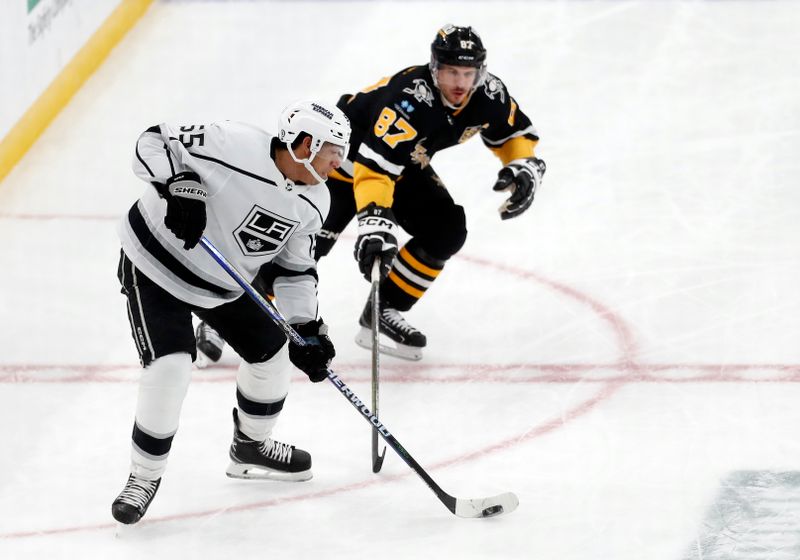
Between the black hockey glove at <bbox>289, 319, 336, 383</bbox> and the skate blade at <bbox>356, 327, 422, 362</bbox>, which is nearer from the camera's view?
the black hockey glove at <bbox>289, 319, 336, 383</bbox>

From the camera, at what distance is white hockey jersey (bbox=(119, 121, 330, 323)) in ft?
11.1

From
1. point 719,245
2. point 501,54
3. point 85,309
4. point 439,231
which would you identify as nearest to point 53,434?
point 85,309

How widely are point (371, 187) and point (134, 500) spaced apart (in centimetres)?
119

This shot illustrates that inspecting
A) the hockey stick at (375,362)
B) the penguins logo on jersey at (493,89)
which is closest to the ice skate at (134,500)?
the hockey stick at (375,362)

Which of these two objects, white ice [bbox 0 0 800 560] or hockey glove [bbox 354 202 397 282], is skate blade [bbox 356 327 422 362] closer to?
white ice [bbox 0 0 800 560]

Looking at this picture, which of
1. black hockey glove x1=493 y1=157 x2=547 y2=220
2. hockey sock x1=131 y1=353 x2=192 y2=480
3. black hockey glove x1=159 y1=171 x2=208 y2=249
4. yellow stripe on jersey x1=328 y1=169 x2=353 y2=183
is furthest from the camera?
yellow stripe on jersey x1=328 y1=169 x2=353 y2=183

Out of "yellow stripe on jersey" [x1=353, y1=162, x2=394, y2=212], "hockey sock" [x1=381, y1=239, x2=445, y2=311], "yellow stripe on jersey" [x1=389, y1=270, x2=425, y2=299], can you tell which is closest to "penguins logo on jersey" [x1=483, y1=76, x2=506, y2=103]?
"yellow stripe on jersey" [x1=353, y1=162, x2=394, y2=212]

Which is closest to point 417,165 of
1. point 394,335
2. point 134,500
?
point 394,335

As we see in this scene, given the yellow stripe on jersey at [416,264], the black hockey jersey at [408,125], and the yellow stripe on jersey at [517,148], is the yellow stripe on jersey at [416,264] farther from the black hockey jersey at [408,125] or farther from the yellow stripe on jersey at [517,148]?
the yellow stripe on jersey at [517,148]

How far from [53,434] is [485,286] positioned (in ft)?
5.34

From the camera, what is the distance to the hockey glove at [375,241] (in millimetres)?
4035

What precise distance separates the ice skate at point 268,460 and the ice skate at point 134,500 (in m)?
0.31

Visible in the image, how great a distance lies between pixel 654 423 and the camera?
13.2ft

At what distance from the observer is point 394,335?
4.57m
